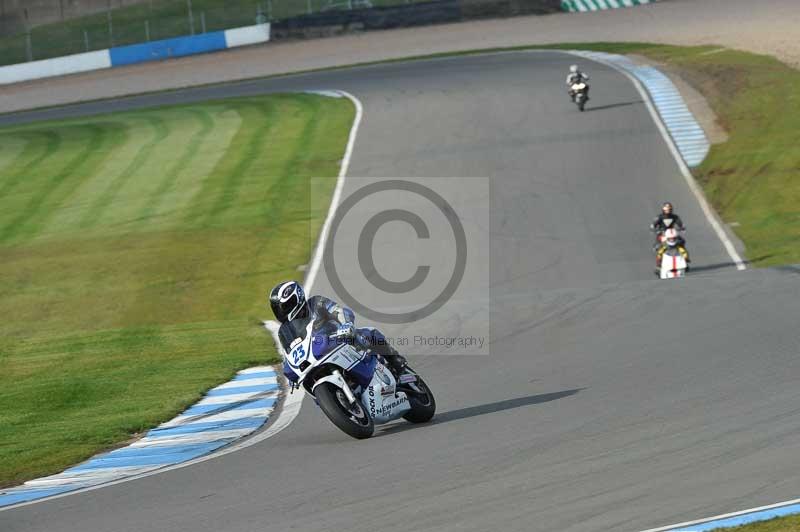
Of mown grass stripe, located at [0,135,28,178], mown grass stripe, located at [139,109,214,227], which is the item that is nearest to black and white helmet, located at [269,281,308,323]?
mown grass stripe, located at [139,109,214,227]

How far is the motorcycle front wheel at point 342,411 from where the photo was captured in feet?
36.4

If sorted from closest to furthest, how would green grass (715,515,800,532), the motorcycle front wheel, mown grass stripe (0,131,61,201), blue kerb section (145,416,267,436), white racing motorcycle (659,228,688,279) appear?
green grass (715,515,800,532) → the motorcycle front wheel → blue kerb section (145,416,267,436) → white racing motorcycle (659,228,688,279) → mown grass stripe (0,131,61,201)

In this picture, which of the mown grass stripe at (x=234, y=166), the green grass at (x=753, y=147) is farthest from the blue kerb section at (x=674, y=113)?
the mown grass stripe at (x=234, y=166)

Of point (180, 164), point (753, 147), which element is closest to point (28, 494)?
point (753, 147)

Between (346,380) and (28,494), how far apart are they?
2938 mm

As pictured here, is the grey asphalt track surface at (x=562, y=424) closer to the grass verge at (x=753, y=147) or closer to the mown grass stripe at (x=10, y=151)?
the grass verge at (x=753, y=147)

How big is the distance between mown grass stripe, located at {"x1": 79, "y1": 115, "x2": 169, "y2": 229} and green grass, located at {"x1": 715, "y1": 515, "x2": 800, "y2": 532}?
25.2 m

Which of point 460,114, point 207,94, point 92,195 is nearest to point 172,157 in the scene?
point 92,195

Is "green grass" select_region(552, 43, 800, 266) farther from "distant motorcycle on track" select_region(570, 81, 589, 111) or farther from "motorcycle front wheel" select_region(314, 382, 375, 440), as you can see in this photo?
"motorcycle front wheel" select_region(314, 382, 375, 440)

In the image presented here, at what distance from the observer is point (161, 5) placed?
63.9 m

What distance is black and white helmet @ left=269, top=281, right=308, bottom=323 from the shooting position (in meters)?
11.3

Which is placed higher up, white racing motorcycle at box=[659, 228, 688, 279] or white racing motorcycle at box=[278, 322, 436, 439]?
white racing motorcycle at box=[278, 322, 436, 439]

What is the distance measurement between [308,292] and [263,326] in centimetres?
223

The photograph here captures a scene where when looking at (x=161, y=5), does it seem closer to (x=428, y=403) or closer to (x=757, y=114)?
(x=757, y=114)
